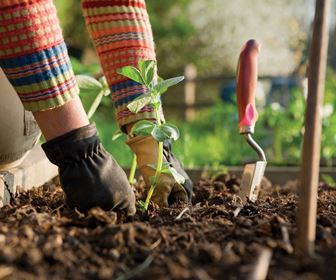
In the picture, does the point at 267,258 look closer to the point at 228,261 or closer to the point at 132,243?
the point at 228,261

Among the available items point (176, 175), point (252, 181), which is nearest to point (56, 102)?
point (176, 175)

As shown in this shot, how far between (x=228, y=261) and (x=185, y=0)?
10.0 m

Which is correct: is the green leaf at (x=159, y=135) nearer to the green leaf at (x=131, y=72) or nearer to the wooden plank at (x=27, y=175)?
the green leaf at (x=131, y=72)

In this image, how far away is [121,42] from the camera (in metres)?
1.62

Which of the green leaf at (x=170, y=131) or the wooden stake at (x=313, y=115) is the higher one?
the wooden stake at (x=313, y=115)

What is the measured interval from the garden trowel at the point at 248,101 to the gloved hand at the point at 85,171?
1.63ft

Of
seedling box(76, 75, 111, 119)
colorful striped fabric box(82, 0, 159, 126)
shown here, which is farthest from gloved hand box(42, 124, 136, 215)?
seedling box(76, 75, 111, 119)

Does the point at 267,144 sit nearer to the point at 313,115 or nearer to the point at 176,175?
the point at 176,175

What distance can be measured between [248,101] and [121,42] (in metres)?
0.41

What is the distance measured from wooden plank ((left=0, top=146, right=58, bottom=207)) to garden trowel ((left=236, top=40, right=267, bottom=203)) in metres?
0.67

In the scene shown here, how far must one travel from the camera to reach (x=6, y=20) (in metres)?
1.19

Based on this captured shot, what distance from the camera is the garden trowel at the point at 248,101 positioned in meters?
1.63

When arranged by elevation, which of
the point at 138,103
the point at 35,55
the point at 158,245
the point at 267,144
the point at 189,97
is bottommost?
the point at 189,97

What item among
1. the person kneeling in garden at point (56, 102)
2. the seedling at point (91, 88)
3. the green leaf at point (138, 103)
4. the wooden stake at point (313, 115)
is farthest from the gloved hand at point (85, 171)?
the seedling at point (91, 88)
